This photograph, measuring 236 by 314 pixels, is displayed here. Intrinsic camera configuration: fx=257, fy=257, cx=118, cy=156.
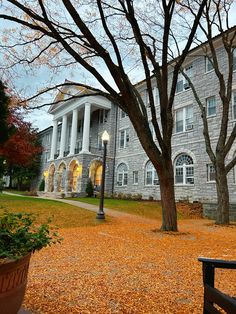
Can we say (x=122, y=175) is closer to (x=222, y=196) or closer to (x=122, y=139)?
(x=122, y=139)

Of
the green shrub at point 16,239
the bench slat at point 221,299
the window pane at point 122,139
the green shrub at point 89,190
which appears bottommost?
the bench slat at point 221,299

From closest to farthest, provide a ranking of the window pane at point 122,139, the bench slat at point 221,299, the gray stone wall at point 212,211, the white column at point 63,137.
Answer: the bench slat at point 221,299 < the gray stone wall at point 212,211 < the window pane at point 122,139 < the white column at point 63,137

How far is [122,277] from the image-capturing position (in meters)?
4.00

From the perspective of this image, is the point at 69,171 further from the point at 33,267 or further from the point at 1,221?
the point at 1,221

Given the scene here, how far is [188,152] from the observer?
63.3 feet

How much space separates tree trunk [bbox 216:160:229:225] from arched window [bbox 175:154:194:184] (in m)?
6.87

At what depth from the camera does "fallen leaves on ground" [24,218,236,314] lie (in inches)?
118

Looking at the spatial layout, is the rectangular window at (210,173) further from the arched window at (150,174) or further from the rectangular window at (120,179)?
the rectangular window at (120,179)

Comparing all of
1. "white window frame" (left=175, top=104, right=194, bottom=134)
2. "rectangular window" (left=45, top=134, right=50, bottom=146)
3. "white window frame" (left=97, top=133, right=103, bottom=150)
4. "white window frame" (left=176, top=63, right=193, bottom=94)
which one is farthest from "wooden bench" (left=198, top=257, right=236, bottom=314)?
"rectangular window" (left=45, top=134, right=50, bottom=146)

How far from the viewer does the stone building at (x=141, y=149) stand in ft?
59.3

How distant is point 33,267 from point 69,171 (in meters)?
23.9

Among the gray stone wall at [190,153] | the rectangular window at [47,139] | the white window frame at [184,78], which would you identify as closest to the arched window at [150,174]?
the gray stone wall at [190,153]

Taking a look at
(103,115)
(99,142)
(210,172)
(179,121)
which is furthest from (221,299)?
(103,115)

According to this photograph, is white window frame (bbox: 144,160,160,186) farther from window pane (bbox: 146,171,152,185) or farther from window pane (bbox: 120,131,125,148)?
window pane (bbox: 120,131,125,148)
